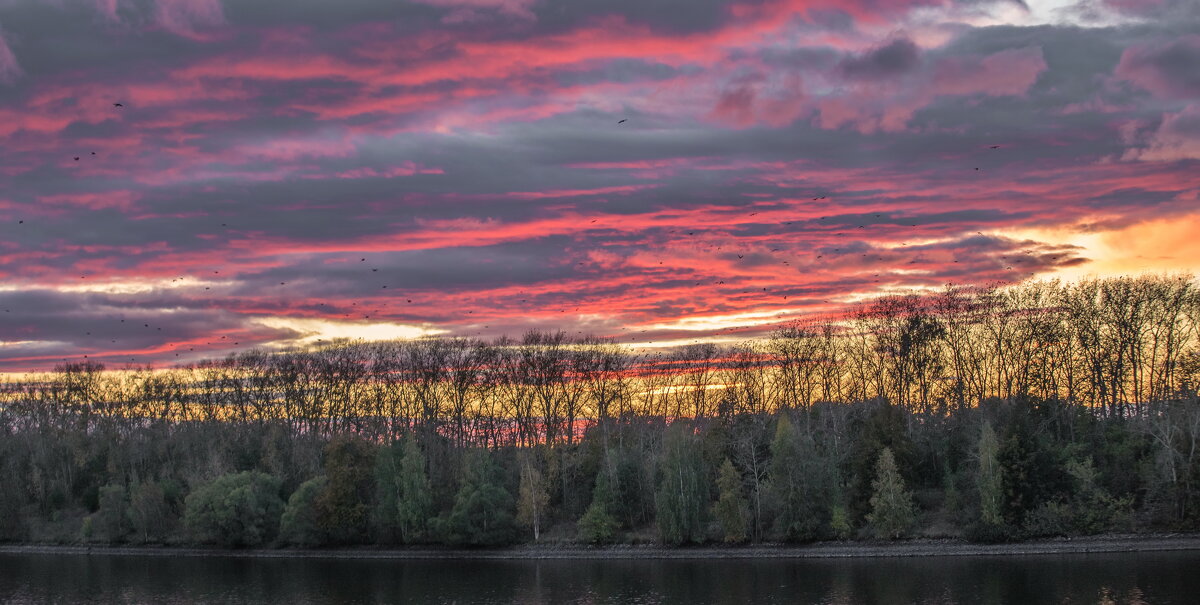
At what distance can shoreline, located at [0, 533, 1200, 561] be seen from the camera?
86688 millimetres

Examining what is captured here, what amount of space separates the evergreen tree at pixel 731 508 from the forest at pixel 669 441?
23 centimetres

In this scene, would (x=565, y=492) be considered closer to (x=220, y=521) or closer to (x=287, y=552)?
(x=287, y=552)

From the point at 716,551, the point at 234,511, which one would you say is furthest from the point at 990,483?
the point at 234,511

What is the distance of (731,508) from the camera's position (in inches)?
3922

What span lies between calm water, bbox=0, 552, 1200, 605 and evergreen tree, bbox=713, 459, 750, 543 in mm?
4691

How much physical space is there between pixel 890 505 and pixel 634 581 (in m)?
26.9

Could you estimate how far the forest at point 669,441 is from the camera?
316 ft

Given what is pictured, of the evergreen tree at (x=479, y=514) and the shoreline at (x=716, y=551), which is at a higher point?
the evergreen tree at (x=479, y=514)

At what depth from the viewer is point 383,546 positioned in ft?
372

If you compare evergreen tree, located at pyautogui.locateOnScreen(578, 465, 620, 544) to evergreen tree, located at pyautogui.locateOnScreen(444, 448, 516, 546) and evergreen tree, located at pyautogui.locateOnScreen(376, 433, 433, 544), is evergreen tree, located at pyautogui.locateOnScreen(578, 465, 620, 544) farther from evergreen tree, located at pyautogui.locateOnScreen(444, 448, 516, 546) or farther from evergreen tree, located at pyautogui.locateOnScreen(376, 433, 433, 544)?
evergreen tree, located at pyautogui.locateOnScreen(376, 433, 433, 544)

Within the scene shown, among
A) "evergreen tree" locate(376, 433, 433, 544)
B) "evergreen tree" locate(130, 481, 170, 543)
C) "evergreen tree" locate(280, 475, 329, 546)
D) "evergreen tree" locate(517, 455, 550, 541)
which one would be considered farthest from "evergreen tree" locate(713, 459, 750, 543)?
"evergreen tree" locate(130, 481, 170, 543)

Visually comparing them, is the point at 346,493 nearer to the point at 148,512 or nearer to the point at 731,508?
the point at 148,512

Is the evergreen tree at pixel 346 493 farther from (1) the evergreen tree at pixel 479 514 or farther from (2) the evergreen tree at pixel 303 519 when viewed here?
(1) the evergreen tree at pixel 479 514

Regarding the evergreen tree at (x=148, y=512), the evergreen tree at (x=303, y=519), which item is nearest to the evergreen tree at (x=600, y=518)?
the evergreen tree at (x=303, y=519)
